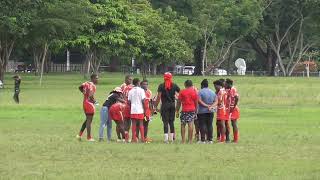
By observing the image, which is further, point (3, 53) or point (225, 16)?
point (225, 16)

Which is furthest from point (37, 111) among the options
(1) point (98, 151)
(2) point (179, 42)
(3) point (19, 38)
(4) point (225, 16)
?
(4) point (225, 16)

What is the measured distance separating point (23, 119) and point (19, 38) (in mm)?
29977

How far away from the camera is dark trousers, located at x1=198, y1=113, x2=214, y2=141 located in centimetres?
1927

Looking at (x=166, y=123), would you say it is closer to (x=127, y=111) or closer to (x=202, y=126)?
(x=202, y=126)

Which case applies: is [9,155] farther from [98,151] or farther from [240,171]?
[240,171]

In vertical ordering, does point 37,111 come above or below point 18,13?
below

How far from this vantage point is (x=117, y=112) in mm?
19500

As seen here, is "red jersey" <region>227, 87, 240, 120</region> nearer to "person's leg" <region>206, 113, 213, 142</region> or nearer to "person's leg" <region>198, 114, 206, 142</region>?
"person's leg" <region>206, 113, 213, 142</region>

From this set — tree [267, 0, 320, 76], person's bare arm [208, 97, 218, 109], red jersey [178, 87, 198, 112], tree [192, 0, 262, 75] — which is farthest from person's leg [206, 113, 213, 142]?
tree [267, 0, 320, 76]

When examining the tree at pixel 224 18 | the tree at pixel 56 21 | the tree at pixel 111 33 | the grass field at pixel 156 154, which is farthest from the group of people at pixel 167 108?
the tree at pixel 224 18

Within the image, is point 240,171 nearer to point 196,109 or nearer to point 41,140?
point 196,109

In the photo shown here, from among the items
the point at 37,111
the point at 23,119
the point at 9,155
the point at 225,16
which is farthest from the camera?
the point at 225,16

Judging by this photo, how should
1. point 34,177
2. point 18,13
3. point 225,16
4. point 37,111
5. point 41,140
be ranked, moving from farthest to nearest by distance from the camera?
point 225,16 → point 18,13 → point 37,111 → point 41,140 → point 34,177

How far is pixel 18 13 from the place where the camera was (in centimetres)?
4988
